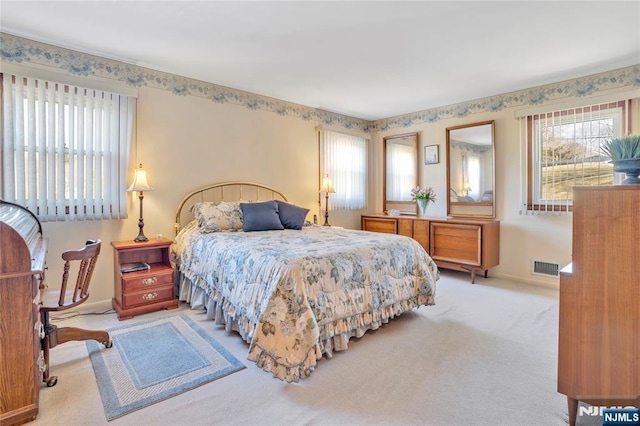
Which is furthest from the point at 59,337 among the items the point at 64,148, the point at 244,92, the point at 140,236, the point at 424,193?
the point at 424,193

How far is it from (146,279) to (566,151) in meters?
4.86

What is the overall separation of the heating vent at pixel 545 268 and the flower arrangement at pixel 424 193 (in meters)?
1.61

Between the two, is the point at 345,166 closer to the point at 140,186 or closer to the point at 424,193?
the point at 424,193

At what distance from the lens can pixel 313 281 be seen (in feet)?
7.17

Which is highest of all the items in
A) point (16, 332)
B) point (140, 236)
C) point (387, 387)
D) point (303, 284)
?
point (140, 236)

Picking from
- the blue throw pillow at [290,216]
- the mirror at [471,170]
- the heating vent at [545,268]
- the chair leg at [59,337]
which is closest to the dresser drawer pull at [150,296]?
the chair leg at [59,337]

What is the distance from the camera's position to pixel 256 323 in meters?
2.09

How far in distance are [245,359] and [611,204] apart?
2245 mm

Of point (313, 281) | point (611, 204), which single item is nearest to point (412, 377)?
point (313, 281)

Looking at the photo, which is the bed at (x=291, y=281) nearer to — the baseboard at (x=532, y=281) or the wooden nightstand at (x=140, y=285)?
the wooden nightstand at (x=140, y=285)

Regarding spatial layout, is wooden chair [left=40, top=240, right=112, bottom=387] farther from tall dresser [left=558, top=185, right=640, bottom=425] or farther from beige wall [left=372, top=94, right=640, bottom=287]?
beige wall [left=372, top=94, right=640, bottom=287]

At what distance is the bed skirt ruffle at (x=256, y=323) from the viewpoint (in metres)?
1.99

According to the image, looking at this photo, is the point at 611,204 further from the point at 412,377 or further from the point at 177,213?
the point at 177,213

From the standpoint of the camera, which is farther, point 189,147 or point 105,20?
point 189,147
